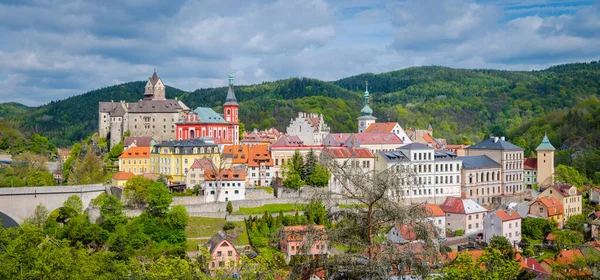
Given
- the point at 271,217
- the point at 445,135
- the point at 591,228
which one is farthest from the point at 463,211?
the point at 445,135

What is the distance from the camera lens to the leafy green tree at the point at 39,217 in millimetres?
53375

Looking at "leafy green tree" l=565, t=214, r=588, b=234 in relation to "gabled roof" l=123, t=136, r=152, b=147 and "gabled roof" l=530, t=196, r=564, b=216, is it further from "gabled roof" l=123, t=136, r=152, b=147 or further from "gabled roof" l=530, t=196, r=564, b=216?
"gabled roof" l=123, t=136, r=152, b=147

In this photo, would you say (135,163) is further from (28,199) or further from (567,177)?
(567,177)

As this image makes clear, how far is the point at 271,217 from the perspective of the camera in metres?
53.0

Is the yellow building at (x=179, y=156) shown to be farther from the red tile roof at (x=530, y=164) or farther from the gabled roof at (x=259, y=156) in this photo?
the red tile roof at (x=530, y=164)

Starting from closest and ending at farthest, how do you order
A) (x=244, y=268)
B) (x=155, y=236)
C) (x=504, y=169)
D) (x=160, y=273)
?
1. (x=244, y=268)
2. (x=160, y=273)
3. (x=155, y=236)
4. (x=504, y=169)

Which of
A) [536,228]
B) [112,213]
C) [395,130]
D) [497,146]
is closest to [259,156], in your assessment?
[112,213]

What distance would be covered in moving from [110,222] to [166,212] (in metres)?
4.52

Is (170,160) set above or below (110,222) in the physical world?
above

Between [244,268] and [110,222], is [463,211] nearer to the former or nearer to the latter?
[110,222]

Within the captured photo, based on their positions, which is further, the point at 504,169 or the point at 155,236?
the point at 504,169

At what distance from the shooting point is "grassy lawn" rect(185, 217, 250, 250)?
51.1 metres

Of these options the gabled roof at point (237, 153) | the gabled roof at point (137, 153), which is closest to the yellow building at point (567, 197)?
the gabled roof at point (237, 153)

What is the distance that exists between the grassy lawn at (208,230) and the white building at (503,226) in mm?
21255
